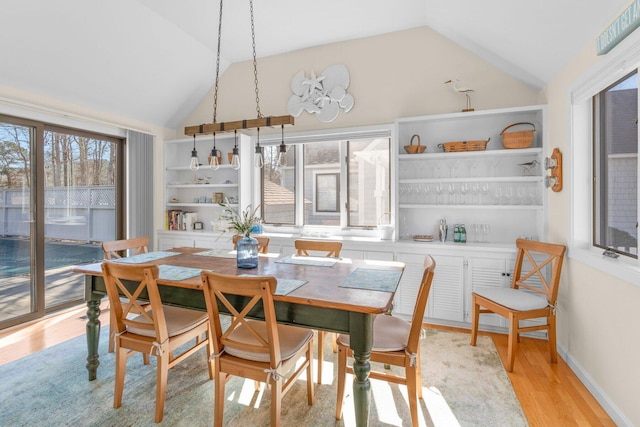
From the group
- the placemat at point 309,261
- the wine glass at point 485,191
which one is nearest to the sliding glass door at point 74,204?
the placemat at point 309,261

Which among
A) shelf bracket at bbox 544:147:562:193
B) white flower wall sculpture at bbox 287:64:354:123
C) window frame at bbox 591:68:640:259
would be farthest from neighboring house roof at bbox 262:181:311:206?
window frame at bbox 591:68:640:259

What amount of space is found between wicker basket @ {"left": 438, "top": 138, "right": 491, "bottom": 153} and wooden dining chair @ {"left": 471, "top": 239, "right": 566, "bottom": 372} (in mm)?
1002

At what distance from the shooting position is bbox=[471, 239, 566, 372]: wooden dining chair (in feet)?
8.47

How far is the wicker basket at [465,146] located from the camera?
11.0 feet

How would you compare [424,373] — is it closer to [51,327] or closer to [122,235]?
[51,327]

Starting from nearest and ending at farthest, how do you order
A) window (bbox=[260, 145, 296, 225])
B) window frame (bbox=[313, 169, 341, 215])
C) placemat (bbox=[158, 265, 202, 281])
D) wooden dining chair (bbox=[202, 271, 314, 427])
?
wooden dining chair (bbox=[202, 271, 314, 427]) < placemat (bbox=[158, 265, 202, 281]) < window frame (bbox=[313, 169, 341, 215]) < window (bbox=[260, 145, 296, 225])

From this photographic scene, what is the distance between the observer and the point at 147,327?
206cm

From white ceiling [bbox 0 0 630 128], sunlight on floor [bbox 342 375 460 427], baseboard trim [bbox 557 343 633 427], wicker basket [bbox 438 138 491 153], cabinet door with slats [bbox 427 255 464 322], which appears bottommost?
sunlight on floor [bbox 342 375 460 427]

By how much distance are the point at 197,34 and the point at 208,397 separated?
3782mm

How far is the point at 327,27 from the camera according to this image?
146 inches

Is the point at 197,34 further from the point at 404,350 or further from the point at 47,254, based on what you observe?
the point at 404,350

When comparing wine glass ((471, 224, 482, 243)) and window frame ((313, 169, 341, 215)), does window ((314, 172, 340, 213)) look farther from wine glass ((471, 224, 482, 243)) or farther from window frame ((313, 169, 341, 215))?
wine glass ((471, 224, 482, 243))

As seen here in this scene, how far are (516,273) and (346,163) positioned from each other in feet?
7.19

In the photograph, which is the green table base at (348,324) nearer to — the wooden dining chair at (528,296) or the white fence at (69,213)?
the wooden dining chair at (528,296)
